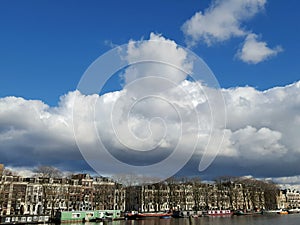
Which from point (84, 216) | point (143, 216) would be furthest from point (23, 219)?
point (143, 216)

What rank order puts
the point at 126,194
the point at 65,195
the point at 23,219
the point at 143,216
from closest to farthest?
the point at 23,219, the point at 143,216, the point at 65,195, the point at 126,194

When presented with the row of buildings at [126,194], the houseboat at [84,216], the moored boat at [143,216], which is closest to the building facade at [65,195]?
the row of buildings at [126,194]

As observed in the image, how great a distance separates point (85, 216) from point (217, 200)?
75.1 meters

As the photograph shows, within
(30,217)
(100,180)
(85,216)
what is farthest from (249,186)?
(30,217)

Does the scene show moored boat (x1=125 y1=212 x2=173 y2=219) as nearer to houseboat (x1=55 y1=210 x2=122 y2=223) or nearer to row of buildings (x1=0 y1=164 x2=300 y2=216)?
houseboat (x1=55 y1=210 x2=122 y2=223)

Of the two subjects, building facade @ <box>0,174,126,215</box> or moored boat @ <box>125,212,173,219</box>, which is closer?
moored boat @ <box>125,212,173,219</box>

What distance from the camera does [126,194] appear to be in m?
140

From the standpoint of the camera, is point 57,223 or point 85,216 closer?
point 57,223

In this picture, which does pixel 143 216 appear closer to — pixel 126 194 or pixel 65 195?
pixel 65 195

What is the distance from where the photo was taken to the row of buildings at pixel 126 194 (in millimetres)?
110938

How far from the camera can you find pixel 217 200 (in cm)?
14775

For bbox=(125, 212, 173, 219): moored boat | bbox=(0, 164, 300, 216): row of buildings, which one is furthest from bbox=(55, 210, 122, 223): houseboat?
bbox=(0, 164, 300, 216): row of buildings

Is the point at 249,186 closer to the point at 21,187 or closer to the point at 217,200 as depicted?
the point at 217,200

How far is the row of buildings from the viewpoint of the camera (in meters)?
111
